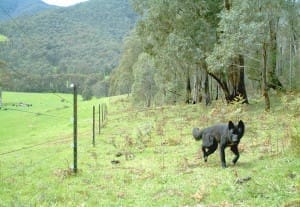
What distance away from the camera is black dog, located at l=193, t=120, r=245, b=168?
13695mm

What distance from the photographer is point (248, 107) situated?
32438 mm

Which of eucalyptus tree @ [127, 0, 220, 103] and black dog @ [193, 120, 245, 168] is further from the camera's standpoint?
eucalyptus tree @ [127, 0, 220, 103]

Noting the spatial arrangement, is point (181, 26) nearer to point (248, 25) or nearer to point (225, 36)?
point (225, 36)

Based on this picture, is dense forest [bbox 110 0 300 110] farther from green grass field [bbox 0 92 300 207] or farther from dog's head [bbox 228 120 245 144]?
dog's head [bbox 228 120 245 144]

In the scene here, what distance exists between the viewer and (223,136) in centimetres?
1434

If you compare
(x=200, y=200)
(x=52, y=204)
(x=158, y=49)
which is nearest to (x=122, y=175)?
A: (x=52, y=204)

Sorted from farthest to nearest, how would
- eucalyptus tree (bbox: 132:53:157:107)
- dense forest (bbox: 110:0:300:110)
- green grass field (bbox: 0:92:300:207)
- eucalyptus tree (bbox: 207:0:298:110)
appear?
eucalyptus tree (bbox: 132:53:157:107) → dense forest (bbox: 110:0:300:110) → eucalyptus tree (bbox: 207:0:298:110) → green grass field (bbox: 0:92:300:207)

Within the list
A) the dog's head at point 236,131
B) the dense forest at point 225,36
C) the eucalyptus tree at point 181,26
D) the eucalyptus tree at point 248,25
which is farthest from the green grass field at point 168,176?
the eucalyptus tree at point 181,26

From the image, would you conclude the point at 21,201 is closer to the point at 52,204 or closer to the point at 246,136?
the point at 52,204

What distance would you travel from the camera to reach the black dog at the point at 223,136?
13.7 meters

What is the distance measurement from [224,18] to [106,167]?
47.8 feet

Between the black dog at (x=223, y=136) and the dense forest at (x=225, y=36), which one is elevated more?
the dense forest at (x=225, y=36)

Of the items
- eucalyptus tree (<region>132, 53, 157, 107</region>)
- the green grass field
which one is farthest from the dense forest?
eucalyptus tree (<region>132, 53, 157, 107</region>)

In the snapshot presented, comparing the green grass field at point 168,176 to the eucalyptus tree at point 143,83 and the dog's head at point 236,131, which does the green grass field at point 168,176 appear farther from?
the eucalyptus tree at point 143,83
